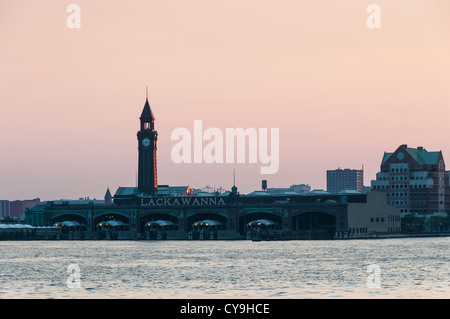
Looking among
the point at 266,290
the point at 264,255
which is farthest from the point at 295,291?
the point at 264,255

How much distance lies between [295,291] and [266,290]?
2894 millimetres

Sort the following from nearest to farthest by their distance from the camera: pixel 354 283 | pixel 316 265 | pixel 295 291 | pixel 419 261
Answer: pixel 295 291
pixel 354 283
pixel 316 265
pixel 419 261

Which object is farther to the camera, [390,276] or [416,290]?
[390,276]

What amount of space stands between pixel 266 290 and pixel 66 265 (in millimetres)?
50746

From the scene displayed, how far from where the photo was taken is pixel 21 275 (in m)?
105

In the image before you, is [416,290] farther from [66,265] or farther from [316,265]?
[66,265]

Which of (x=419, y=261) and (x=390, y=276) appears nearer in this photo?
(x=390, y=276)
